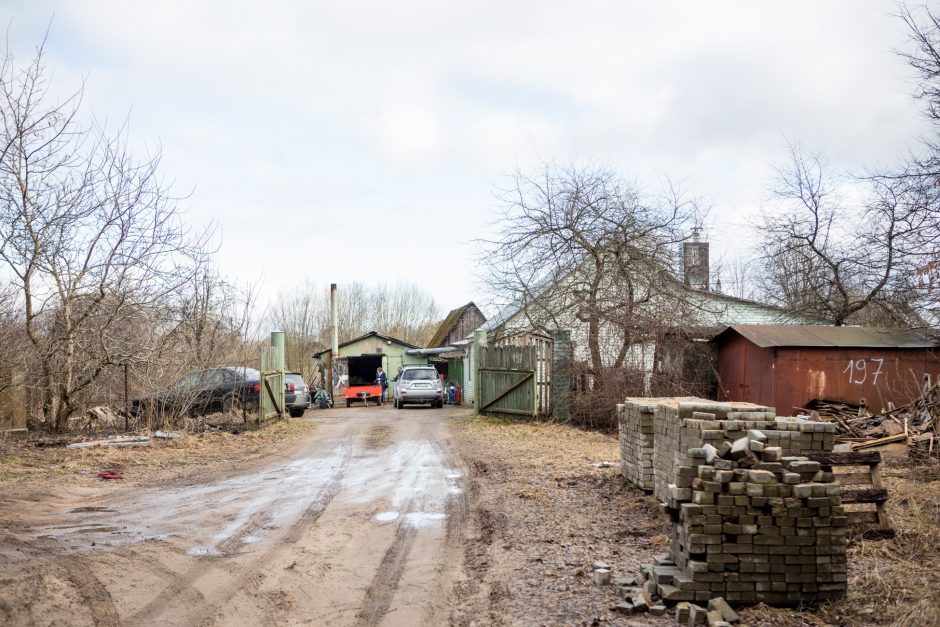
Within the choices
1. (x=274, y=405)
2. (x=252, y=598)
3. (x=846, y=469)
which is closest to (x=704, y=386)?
(x=846, y=469)

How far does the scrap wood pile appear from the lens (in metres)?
12.1

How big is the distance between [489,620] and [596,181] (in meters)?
16.3

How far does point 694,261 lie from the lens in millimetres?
23188

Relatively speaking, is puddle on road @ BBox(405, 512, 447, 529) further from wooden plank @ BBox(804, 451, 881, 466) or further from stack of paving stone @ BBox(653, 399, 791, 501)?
wooden plank @ BBox(804, 451, 881, 466)

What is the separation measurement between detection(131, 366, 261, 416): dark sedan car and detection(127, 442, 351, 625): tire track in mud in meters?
8.71

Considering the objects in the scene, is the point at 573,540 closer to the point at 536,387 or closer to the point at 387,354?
the point at 536,387

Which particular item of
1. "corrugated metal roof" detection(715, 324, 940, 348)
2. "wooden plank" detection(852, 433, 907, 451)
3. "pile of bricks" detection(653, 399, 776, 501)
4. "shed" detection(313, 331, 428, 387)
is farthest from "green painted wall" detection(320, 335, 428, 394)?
"pile of bricks" detection(653, 399, 776, 501)

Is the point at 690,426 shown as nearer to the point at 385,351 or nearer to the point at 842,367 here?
the point at 842,367

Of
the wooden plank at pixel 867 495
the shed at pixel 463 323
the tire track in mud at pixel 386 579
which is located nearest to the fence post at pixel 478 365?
the tire track in mud at pixel 386 579

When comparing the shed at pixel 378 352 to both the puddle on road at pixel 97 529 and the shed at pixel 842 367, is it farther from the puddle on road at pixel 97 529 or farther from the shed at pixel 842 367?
the puddle on road at pixel 97 529

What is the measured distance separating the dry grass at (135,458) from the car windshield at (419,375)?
41.7 ft

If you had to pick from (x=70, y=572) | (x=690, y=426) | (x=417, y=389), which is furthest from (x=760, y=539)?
(x=417, y=389)

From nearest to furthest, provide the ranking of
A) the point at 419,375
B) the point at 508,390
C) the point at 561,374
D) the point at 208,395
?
the point at 208,395 → the point at 561,374 → the point at 508,390 → the point at 419,375

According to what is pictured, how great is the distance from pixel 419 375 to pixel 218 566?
77.3ft
